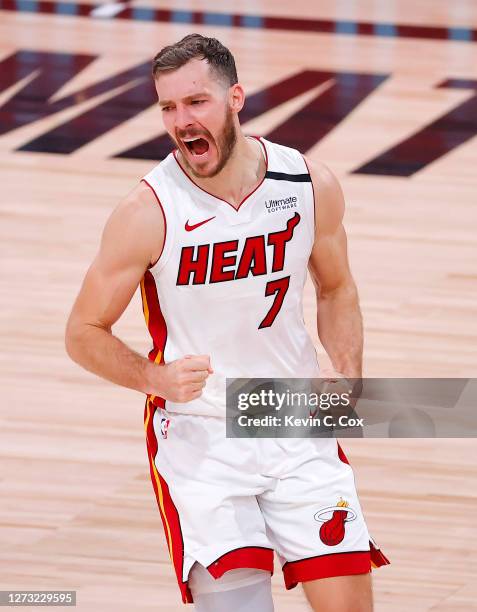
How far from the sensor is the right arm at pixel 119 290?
3.50 m

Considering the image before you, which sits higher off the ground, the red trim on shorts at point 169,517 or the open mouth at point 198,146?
the open mouth at point 198,146

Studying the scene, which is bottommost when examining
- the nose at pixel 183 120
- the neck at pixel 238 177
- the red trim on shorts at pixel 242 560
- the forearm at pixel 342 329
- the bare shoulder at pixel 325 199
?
the red trim on shorts at pixel 242 560

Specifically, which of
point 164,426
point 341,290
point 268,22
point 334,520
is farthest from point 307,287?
point 268,22

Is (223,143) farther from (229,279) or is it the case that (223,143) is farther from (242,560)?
(242,560)

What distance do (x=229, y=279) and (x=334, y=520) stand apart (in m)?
0.62

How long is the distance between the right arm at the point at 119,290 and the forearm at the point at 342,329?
49cm

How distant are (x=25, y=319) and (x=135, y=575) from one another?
2.27 metres

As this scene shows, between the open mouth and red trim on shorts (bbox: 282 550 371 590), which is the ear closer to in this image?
the open mouth

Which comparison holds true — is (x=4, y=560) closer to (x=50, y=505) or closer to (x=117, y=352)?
(x=50, y=505)

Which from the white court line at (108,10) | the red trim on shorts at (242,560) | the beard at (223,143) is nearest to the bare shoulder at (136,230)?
the beard at (223,143)

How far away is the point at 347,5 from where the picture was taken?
40.9ft

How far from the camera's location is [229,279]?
11.7 ft

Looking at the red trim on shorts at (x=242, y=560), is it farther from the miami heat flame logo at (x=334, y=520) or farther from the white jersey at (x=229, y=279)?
the white jersey at (x=229, y=279)

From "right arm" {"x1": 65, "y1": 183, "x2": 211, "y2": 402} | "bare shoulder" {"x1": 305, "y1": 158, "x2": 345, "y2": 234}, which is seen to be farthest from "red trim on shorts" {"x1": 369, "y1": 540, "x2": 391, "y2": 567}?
"bare shoulder" {"x1": 305, "y1": 158, "x2": 345, "y2": 234}
